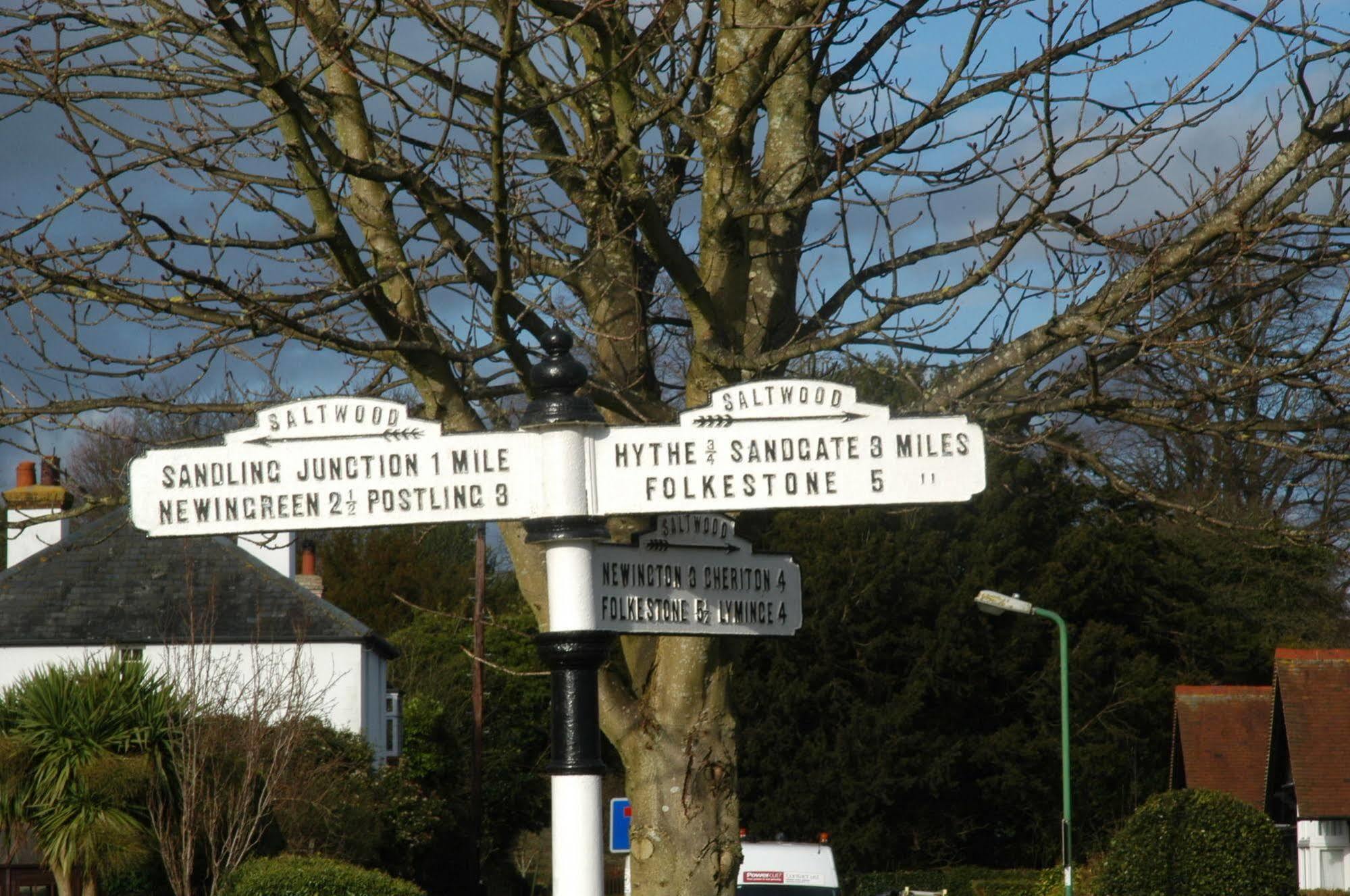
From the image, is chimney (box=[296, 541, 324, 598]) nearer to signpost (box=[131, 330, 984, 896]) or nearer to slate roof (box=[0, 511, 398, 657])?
slate roof (box=[0, 511, 398, 657])

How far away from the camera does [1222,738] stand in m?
33.6

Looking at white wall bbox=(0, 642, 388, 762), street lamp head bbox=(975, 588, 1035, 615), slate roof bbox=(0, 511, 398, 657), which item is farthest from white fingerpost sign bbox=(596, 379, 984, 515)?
slate roof bbox=(0, 511, 398, 657)

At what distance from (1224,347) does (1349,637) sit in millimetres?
39528

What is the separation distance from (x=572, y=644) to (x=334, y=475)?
0.83 m

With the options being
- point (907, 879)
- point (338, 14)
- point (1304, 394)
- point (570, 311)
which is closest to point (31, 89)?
point (338, 14)

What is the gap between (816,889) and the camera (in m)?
18.5

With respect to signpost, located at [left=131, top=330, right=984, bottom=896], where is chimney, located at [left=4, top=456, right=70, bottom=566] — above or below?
above

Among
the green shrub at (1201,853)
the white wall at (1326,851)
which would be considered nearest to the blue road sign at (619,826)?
the green shrub at (1201,853)

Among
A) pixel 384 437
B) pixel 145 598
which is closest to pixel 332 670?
pixel 145 598

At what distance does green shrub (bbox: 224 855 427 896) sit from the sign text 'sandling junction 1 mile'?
14.7m

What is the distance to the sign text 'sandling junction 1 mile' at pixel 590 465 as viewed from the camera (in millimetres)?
4211

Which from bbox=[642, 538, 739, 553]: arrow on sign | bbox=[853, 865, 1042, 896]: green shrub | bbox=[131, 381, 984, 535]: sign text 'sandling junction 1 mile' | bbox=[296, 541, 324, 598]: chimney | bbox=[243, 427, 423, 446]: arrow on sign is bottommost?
bbox=[853, 865, 1042, 896]: green shrub

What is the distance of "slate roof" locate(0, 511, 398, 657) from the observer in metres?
32.1

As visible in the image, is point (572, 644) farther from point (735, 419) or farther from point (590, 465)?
point (735, 419)
